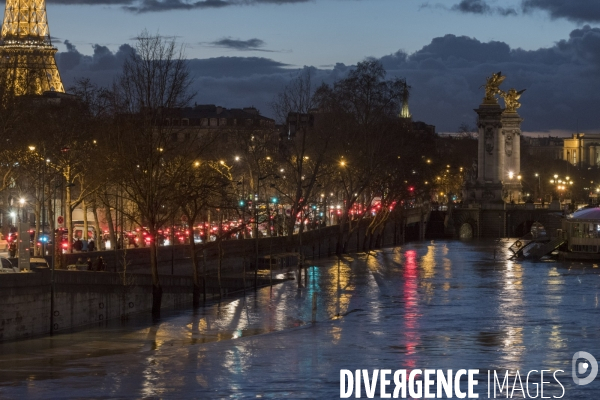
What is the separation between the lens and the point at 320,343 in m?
40.6

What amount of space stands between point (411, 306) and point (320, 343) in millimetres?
16108

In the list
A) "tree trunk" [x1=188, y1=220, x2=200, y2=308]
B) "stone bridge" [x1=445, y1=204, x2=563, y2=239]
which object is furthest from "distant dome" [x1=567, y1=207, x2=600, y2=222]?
"tree trunk" [x1=188, y1=220, x2=200, y2=308]

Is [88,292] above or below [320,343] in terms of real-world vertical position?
above

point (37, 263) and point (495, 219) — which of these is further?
point (495, 219)

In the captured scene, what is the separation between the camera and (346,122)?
106375 millimetres

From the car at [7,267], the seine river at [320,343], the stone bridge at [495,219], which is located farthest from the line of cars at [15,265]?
the stone bridge at [495,219]

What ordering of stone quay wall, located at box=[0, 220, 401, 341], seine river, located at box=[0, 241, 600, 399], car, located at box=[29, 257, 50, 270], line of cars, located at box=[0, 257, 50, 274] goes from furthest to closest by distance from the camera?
1. car, located at box=[29, 257, 50, 270]
2. line of cars, located at box=[0, 257, 50, 274]
3. stone quay wall, located at box=[0, 220, 401, 341]
4. seine river, located at box=[0, 241, 600, 399]

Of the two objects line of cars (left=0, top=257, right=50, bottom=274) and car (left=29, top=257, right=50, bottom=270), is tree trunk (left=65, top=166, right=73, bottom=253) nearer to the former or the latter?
car (left=29, top=257, right=50, bottom=270)

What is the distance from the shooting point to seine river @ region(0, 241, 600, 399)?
31.8 metres

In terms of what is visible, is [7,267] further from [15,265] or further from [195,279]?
[195,279]

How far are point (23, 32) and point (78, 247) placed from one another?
77501mm

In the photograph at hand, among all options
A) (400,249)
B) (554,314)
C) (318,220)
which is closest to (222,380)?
(554,314)

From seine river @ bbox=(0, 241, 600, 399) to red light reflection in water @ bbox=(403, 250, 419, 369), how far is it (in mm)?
77

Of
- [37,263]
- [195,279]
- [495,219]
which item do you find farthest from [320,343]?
[495,219]
